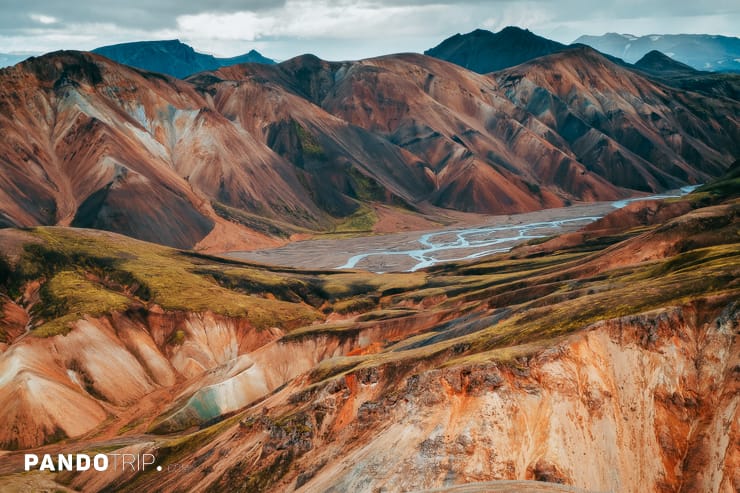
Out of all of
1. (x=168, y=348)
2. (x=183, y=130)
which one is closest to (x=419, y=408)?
(x=168, y=348)

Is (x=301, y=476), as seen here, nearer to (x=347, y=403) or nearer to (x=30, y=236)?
(x=347, y=403)

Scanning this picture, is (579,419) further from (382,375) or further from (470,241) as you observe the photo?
(470,241)

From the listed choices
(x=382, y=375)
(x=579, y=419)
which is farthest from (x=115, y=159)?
(x=579, y=419)

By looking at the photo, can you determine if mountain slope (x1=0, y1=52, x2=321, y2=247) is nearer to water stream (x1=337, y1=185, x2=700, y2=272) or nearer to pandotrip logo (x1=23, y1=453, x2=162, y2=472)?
water stream (x1=337, y1=185, x2=700, y2=272)

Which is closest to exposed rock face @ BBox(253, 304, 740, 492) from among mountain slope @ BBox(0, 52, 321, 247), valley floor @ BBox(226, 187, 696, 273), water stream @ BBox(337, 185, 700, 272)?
water stream @ BBox(337, 185, 700, 272)

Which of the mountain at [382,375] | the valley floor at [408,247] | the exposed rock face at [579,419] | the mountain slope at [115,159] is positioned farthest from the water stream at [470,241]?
the exposed rock face at [579,419]
